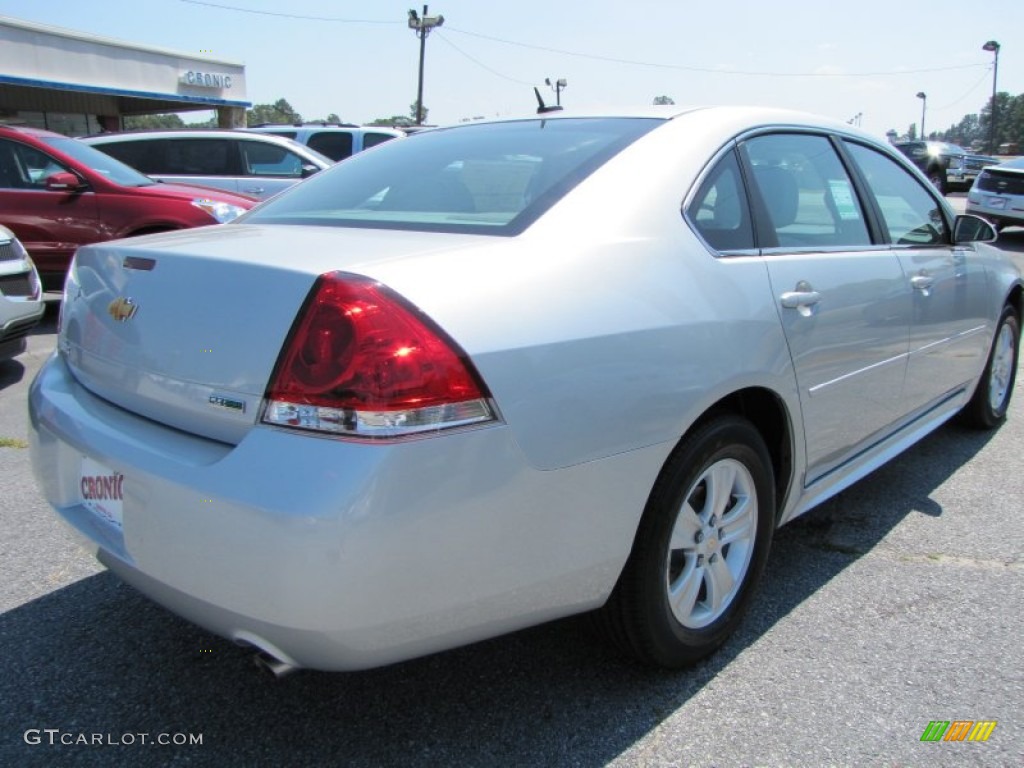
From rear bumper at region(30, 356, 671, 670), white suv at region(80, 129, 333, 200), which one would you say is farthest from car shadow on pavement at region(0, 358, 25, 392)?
white suv at region(80, 129, 333, 200)

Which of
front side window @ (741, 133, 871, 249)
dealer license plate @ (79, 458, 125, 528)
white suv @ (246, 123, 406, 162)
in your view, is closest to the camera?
dealer license plate @ (79, 458, 125, 528)

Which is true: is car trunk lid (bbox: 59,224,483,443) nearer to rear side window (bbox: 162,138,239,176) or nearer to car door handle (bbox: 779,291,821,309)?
car door handle (bbox: 779,291,821,309)

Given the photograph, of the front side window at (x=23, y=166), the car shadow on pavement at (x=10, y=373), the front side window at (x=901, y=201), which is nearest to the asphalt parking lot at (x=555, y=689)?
the front side window at (x=901, y=201)

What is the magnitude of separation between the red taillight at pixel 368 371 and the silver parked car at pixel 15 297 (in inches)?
180

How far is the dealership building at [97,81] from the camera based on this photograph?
23.4 m

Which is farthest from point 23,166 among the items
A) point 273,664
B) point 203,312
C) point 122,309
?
point 273,664

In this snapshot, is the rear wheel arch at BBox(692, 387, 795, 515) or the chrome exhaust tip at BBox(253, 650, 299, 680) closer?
the chrome exhaust tip at BBox(253, 650, 299, 680)

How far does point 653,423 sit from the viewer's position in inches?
79.7

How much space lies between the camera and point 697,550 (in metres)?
2.36

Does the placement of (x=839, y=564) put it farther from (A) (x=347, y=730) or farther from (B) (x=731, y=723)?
(A) (x=347, y=730)

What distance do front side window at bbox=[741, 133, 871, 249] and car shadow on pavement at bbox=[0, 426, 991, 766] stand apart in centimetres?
124

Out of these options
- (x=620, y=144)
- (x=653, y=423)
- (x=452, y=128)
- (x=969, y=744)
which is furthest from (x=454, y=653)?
(x=452, y=128)

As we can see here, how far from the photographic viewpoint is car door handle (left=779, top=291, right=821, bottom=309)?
2477mm

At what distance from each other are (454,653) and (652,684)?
0.58 meters
